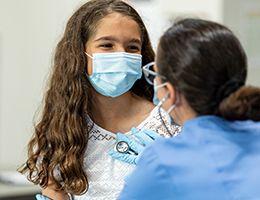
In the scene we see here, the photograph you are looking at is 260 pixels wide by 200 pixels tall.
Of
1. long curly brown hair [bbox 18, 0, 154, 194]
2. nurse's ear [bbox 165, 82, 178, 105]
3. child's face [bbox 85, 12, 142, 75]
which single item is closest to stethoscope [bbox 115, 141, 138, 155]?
long curly brown hair [bbox 18, 0, 154, 194]

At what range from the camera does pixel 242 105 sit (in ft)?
4.69

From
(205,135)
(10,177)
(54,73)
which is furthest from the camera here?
(10,177)

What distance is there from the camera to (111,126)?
199 centimetres

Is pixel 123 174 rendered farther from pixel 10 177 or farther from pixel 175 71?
pixel 10 177

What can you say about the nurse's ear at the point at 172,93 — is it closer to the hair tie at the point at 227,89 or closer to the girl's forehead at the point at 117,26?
the hair tie at the point at 227,89

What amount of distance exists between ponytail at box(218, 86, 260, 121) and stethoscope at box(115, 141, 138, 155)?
1.72 ft

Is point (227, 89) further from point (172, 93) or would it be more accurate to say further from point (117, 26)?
point (117, 26)

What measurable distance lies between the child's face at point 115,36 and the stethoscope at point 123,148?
0.93 feet

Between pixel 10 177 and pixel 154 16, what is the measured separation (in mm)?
1340

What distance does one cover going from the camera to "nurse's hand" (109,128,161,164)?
190 cm

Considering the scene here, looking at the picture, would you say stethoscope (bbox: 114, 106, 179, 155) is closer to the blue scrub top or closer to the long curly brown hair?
the long curly brown hair

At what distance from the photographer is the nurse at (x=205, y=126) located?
4.50 ft

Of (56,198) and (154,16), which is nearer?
(56,198)

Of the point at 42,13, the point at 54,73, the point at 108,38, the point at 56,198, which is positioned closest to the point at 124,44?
the point at 108,38
